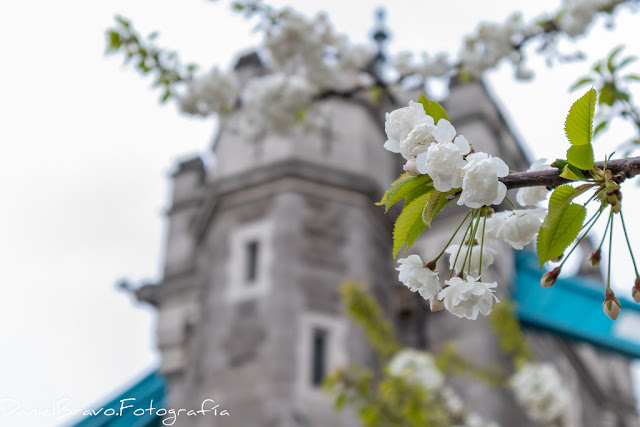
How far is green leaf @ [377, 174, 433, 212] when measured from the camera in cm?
136

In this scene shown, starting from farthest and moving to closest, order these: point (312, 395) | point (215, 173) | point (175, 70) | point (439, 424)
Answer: point (215, 173) → point (312, 395) → point (439, 424) → point (175, 70)

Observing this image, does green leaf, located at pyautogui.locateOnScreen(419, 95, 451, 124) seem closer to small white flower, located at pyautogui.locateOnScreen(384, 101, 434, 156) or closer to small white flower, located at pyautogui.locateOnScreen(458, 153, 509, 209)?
small white flower, located at pyautogui.locateOnScreen(384, 101, 434, 156)

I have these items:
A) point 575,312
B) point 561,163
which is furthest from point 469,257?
point 575,312

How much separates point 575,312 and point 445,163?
796cm

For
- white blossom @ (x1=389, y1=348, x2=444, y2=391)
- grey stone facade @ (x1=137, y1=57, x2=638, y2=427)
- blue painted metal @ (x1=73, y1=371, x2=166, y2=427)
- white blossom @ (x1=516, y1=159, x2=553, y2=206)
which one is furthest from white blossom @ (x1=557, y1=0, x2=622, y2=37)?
blue painted metal @ (x1=73, y1=371, x2=166, y2=427)

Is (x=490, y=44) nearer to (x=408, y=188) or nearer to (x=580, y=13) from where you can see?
(x=580, y=13)

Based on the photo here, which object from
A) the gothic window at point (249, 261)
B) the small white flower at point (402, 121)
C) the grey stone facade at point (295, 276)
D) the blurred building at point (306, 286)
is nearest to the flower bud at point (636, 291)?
the small white flower at point (402, 121)

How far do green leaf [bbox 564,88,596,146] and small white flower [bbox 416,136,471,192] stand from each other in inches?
6.7

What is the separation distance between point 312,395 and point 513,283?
3.31 m

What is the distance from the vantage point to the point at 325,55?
4.81m

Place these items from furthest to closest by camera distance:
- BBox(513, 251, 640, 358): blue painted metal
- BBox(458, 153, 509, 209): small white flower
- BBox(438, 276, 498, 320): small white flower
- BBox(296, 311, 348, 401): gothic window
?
BBox(513, 251, 640, 358): blue painted metal, BBox(296, 311, 348, 401): gothic window, BBox(438, 276, 498, 320): small white flower, BBox(458, 153, 509, 209): small white flower

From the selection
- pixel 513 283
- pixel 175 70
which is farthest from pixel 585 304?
pixel 175 70

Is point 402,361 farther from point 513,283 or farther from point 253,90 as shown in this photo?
point 513,283

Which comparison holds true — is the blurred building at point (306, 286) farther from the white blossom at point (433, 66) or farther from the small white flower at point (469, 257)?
the small white flower at point (469, 257)
